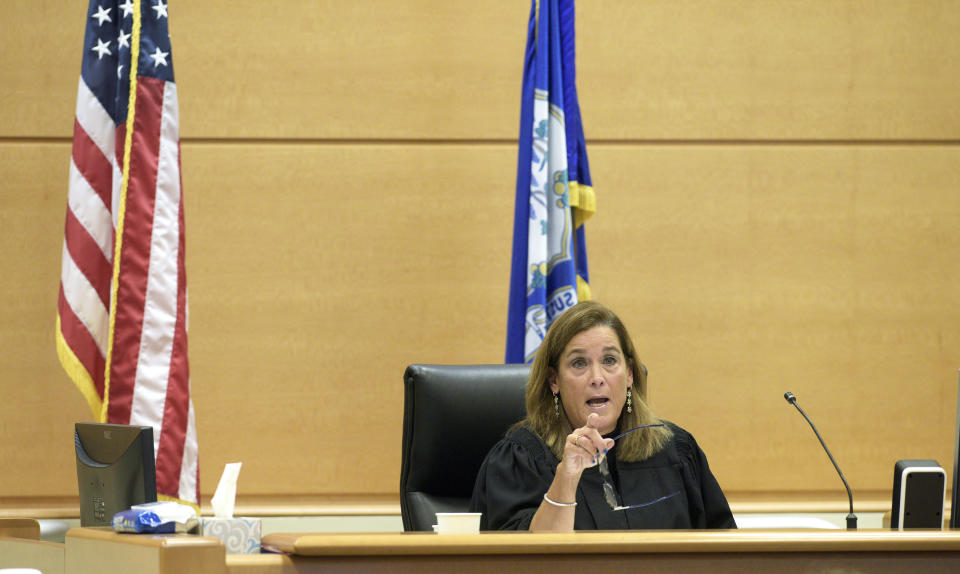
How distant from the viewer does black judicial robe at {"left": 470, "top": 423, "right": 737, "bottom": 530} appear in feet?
7.36

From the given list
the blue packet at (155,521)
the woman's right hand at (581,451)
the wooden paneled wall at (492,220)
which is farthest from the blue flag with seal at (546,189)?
the blue packet at (155,521)

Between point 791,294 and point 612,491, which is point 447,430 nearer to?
point 612,491

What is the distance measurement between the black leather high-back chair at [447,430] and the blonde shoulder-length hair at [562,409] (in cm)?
6

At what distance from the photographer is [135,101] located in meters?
2.97

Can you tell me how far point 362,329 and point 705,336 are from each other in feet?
3.98

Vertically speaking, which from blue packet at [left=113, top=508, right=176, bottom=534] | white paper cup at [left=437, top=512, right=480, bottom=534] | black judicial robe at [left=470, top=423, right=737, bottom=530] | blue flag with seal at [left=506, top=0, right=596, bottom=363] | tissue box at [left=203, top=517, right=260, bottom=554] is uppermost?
blue flag with seal at [left=506, top=0, right=596, bottom=363]

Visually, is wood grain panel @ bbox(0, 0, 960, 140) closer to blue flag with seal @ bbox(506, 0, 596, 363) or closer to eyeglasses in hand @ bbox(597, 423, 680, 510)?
blue flag with seal @ bbox(506, 0, 596, 363)

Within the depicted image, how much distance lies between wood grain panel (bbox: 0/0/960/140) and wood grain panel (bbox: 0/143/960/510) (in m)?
0.09

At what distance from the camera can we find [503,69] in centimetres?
370

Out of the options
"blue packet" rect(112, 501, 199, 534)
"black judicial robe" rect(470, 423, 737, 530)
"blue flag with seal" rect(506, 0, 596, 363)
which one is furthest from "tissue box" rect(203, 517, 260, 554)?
"blue flag with seal" rect(506, 0, 596, 363)

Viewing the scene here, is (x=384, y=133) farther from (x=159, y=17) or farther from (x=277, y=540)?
(x=277, y=540)

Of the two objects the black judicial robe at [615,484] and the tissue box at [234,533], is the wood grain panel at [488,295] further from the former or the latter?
the tissue box at [234,533]

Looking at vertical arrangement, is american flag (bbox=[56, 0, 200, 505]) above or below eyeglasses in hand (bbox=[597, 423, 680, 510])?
above

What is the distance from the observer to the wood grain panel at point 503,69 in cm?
360
